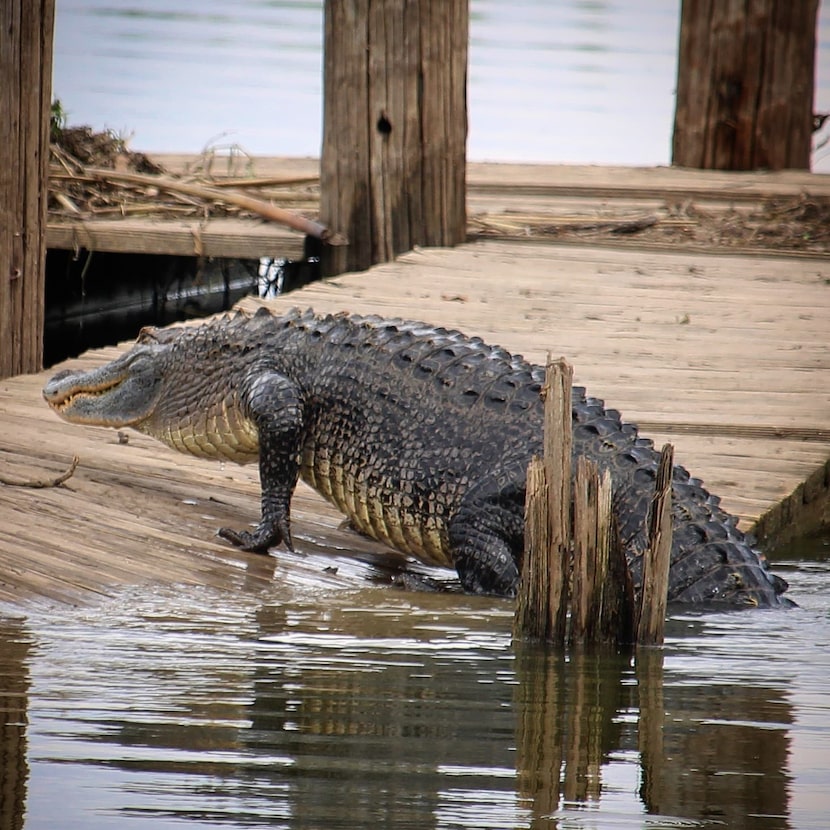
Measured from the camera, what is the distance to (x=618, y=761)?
2625 mm

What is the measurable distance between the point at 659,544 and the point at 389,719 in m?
0.70

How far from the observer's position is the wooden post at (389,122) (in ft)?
23.9

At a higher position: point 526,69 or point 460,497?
point 526,69

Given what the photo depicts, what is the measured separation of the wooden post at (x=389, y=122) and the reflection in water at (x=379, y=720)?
13.6 ft

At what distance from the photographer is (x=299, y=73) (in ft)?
74.8

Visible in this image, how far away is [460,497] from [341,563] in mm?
417

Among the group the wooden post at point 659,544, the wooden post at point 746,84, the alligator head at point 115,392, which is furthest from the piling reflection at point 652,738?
the wooden post at point 746,84

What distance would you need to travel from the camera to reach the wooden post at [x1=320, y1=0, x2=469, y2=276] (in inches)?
287

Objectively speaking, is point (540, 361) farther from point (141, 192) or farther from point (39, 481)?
point (141, 192)

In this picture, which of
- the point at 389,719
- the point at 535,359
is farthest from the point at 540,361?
the point at 389,719

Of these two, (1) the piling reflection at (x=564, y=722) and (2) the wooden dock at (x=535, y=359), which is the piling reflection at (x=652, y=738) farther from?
(2) the wooden dock at (x=535, y=359)

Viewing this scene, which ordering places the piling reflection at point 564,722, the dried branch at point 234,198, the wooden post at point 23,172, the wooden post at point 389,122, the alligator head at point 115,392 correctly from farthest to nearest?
the dried branch at point 234,198 < the wooden post at point 389,122 < the wooden post at point 23,172 < the alligator head at point 115,392 < the piling reflection at point 564,722

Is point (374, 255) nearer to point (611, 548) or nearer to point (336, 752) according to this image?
point (611, 548)

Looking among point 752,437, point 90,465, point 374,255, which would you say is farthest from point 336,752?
point 374,255
